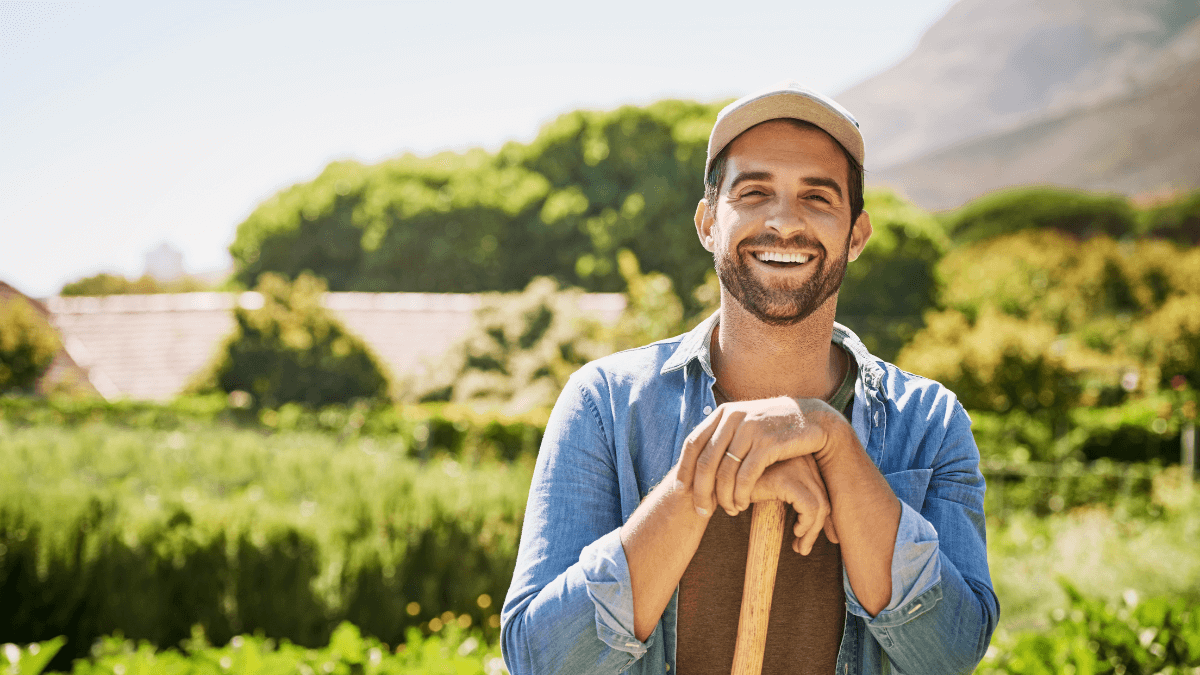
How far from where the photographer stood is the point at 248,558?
5102 mm

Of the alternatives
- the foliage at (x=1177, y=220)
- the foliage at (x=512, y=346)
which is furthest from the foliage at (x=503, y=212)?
the foliage at (x=512, y=346)

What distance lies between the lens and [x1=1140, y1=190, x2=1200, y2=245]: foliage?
28.2 metres

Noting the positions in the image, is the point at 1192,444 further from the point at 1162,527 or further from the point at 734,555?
the point at 734,555

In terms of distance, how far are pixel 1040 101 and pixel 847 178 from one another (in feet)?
251

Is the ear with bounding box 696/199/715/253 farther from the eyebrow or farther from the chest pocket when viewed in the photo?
the chest pocket

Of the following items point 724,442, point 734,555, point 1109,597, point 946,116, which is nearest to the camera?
point 724,442

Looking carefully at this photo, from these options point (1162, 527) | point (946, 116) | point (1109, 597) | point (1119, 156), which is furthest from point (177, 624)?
point (946, 116)

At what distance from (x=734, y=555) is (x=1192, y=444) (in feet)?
46.2

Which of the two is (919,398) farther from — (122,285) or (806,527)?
(122,285)

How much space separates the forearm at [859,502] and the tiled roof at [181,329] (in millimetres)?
18177

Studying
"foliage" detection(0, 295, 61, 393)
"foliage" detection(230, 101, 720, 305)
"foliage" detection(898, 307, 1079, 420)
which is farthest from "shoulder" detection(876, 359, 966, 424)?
"foliage" detection(230, 101, 720, 305)

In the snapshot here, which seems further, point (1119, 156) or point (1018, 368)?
point (1119, 156)

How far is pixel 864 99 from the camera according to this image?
7356 centimetres

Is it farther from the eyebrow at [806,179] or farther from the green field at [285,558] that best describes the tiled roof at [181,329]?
the eyebrow at [806,179]
